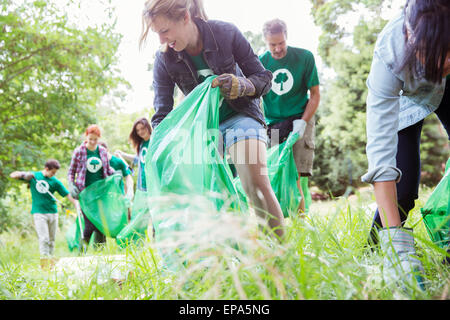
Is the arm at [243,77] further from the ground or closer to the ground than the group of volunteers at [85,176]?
further from the ground

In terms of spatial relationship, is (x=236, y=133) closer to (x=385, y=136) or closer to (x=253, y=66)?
(x=253, y=66)

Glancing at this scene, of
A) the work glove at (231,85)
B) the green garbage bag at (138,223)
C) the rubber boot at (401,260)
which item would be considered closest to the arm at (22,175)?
the green garbage bag at (138,223)

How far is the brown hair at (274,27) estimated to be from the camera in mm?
2741

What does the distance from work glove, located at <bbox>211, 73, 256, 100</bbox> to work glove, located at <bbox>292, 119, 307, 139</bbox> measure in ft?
3.88

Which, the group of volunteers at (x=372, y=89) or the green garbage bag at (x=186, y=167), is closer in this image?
the group of volunteers at (x=372, y=89)

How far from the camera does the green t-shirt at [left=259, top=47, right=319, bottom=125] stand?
2885 mm

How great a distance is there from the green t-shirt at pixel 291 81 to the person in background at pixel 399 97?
1.54 m

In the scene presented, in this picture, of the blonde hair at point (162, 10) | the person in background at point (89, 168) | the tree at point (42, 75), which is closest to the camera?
the blonde hair at point (162, 10)

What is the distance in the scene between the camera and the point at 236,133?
1.65 metres

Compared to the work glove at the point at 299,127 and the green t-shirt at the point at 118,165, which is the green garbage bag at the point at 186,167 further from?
the green t-shirt at the point at 118,165

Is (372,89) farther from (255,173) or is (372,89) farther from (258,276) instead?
(258,276)

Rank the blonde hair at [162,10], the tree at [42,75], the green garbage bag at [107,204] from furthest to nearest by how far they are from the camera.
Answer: the tree at [42,75]
the green garbage bag at [107,204]
the blonde hair at [162,10]

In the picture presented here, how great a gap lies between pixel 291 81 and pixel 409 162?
1611mm

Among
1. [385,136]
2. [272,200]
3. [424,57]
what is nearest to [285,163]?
[272,200]
